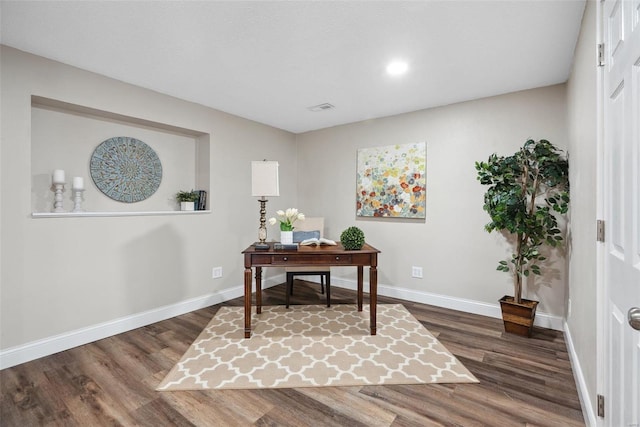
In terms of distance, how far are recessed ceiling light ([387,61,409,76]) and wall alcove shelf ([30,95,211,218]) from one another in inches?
86.1

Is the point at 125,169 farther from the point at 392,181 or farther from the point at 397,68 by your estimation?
the point at 392,181

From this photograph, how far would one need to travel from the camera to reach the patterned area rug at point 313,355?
6.77 ft

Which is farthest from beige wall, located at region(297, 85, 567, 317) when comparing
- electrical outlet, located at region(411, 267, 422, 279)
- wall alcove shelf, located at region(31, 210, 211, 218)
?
wall alcove shelf, located at region(31, 210, 211, 218)

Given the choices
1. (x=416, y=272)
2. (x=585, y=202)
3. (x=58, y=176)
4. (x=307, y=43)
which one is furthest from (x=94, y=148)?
(x=585, y=202)

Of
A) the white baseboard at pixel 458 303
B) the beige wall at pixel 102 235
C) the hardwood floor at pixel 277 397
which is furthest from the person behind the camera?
the white baseboard at pixel 458 303

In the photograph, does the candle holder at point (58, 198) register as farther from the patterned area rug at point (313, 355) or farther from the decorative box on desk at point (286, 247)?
the decorative box on desk at point (286, 247)

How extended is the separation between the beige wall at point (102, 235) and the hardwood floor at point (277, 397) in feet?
1.43

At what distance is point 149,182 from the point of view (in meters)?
3.26

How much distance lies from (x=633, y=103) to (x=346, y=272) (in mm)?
3556

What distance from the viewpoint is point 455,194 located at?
11.2 ft

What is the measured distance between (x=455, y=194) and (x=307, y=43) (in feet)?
7.39

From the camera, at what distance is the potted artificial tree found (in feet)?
8.52

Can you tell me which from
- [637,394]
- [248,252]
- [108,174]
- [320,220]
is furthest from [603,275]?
[108,174]

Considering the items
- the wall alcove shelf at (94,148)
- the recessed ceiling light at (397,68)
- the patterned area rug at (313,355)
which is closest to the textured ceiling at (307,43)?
the recessed ceiling light at (397,68)
